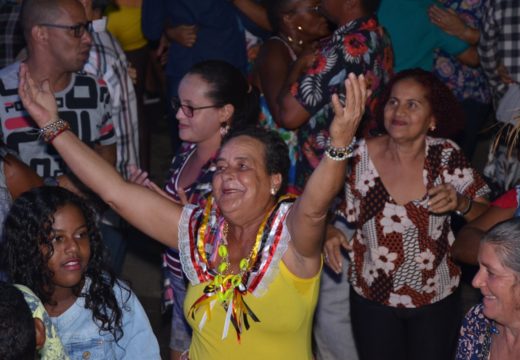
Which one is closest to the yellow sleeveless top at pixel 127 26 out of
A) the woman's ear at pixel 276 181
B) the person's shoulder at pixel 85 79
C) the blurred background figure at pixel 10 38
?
the blurred background figure at pixel 10 38

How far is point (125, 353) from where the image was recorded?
368 centimetres

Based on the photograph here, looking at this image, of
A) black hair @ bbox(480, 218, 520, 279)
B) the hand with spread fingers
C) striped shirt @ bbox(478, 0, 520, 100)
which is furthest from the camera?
striped shirt @ bbox(478, 0, 520, 100)

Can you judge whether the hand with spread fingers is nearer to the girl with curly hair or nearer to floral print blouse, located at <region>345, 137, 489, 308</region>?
floral print blouse, located at <region>345, 137, 489, 308</region>

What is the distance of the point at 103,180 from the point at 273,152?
2.18ft

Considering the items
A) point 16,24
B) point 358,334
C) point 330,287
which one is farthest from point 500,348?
point 16,24

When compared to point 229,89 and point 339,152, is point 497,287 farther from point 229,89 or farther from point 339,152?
point 229,89

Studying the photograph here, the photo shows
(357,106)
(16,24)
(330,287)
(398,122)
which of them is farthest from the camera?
(16,24)

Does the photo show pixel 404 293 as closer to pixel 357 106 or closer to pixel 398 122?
pixel 398 122

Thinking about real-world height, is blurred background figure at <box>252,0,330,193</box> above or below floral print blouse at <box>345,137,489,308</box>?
above

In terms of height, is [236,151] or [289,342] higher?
[236,151]

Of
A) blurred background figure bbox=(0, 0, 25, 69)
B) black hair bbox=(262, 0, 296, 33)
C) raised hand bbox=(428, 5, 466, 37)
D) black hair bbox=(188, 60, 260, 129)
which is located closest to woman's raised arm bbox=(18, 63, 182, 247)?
black hair bbox=(188, 60, 260, 129)

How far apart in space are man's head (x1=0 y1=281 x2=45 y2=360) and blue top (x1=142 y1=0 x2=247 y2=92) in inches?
144

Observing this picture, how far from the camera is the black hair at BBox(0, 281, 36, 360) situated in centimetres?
257

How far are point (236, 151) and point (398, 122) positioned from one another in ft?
3.36
